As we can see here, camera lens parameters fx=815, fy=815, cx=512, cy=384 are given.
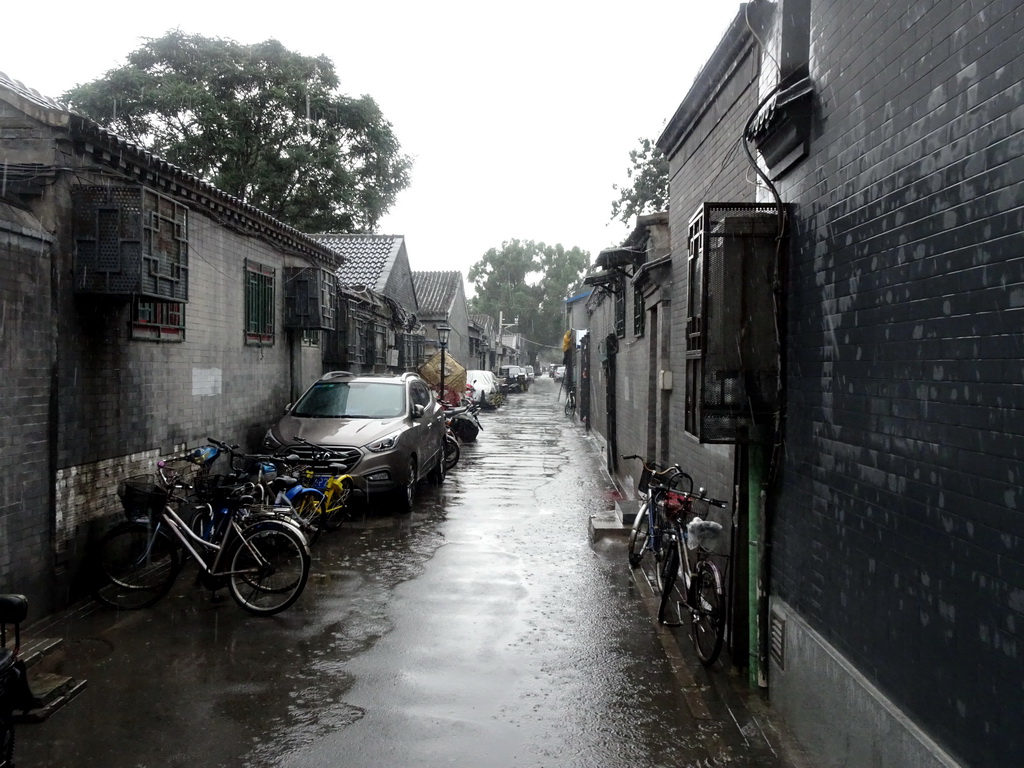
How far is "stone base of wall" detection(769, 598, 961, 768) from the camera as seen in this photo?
10.3ft

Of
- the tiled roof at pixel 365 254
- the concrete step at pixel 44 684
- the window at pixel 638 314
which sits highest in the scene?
the tiled roof at pixel 365 254

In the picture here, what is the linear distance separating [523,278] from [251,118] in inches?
2438

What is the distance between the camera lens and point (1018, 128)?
2.51 meters

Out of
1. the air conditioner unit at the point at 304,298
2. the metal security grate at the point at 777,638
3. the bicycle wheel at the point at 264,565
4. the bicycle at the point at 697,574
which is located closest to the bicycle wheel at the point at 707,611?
the bicycle at the point at 697,574

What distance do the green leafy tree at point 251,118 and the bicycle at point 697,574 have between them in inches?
1016

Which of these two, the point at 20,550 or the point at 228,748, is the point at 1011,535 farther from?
the point at 20,550

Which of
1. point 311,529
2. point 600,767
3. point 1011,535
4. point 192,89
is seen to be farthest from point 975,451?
point 192,89

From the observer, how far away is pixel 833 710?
3.88m

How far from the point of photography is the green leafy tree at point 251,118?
1118 inches

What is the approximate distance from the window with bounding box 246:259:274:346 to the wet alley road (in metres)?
4.38

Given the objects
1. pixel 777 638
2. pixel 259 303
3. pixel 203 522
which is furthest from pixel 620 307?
Answer: pixel 777 638

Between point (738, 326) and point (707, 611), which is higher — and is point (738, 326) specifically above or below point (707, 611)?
above

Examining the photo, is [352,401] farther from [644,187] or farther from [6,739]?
[644,187]

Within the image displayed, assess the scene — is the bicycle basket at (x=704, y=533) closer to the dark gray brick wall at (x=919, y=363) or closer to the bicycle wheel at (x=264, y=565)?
the dark gray brick wall at (x=919, y=363)
